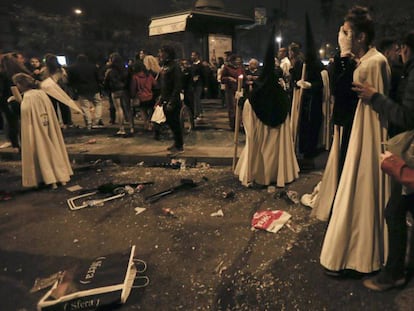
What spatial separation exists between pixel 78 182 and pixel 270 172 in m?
3.41

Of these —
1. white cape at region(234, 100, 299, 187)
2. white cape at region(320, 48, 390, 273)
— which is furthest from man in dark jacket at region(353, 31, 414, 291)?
white cape at region(234, 100, 299, 187)

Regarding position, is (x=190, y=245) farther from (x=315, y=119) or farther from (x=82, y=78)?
(x=82, y=78)

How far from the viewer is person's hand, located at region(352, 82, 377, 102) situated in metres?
2.66

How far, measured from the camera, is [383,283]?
117 inches

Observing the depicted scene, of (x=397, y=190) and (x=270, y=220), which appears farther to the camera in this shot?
(x=270, y=220)

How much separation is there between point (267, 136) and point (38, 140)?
3697 millimetres

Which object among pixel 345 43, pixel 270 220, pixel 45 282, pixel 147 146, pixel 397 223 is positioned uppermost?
pixel 345 43

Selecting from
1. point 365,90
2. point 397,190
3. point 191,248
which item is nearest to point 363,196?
point 397,190

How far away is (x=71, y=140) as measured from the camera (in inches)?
381

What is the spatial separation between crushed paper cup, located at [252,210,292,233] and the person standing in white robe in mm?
1235

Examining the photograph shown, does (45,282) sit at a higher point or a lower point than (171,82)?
lower

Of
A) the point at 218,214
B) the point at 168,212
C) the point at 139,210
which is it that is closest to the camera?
the point at 218,214

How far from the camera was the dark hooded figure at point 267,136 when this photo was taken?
17.7 feet

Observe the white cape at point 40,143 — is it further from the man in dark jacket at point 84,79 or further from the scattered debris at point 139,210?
the man in dark jacket at point 84,79
